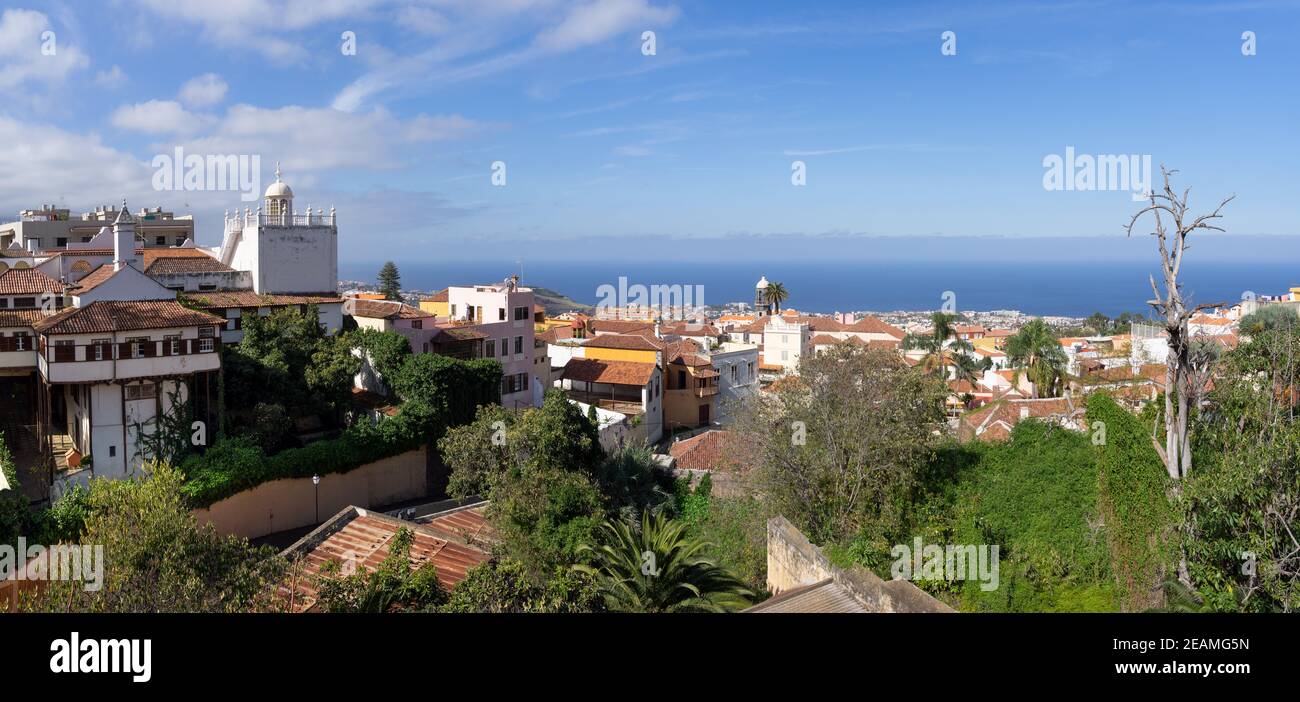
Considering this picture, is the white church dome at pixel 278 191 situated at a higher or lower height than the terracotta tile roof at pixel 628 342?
higher

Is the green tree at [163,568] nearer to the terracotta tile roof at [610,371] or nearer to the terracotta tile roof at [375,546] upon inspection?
the terracotta tile roof at [375,546]

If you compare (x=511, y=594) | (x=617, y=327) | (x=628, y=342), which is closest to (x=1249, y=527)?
(x=511, y=594)

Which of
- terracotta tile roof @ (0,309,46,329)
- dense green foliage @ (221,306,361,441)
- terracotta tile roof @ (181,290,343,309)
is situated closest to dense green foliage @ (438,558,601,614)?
dense green foliage @ (221,306,361,441)

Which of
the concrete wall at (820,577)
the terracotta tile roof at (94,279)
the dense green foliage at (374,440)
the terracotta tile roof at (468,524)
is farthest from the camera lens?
the terracotta tile roof at (94,279)

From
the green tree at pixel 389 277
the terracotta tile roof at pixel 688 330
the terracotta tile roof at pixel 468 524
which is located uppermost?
the green tree at pixel 389 277

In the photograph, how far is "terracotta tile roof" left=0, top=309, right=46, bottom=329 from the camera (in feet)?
75.3

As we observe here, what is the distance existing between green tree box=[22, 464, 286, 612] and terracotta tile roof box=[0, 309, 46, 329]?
44.2 ft

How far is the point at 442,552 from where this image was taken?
19266 mm

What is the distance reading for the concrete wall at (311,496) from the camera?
74.5ft

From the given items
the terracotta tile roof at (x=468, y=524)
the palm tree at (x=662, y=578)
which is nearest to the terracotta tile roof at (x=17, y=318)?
the terracotta tile roof at (x=468, y=524)

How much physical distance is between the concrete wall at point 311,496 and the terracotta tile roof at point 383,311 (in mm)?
5797

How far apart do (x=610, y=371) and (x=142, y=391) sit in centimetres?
1787
